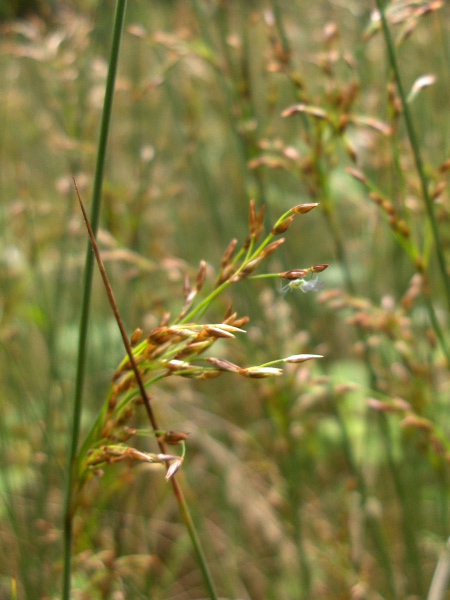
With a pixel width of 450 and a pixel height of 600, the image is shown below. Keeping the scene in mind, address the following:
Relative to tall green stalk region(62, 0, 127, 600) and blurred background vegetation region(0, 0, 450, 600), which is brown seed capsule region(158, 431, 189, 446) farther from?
blurred background vegetation region(0, 0, 450, 600)

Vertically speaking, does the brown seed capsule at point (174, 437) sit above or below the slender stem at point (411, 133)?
below

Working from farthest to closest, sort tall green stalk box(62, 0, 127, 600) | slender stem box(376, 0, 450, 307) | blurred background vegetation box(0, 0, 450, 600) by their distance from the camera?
blurred background vegetation box(0, 0, 450, 600)
slender stem box(376, 0, 450, 307)
tall green stalk box(62, 0, 127, 600)

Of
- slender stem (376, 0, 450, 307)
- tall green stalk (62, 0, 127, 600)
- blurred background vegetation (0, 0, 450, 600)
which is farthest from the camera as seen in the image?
blurred background vegetation (0, 0, 450, 600)

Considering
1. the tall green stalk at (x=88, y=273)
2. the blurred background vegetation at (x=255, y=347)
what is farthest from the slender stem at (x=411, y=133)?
the tall green stalk at (x=88, y=273)

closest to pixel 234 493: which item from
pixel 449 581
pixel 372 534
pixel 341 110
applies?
pixel 372 534

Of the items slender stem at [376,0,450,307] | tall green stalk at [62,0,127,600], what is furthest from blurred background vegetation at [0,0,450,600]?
tall green stalk at [62,0,127,600]

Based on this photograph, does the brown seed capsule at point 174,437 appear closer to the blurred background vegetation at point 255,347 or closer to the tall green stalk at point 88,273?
the tall green stalk at point 88,273
